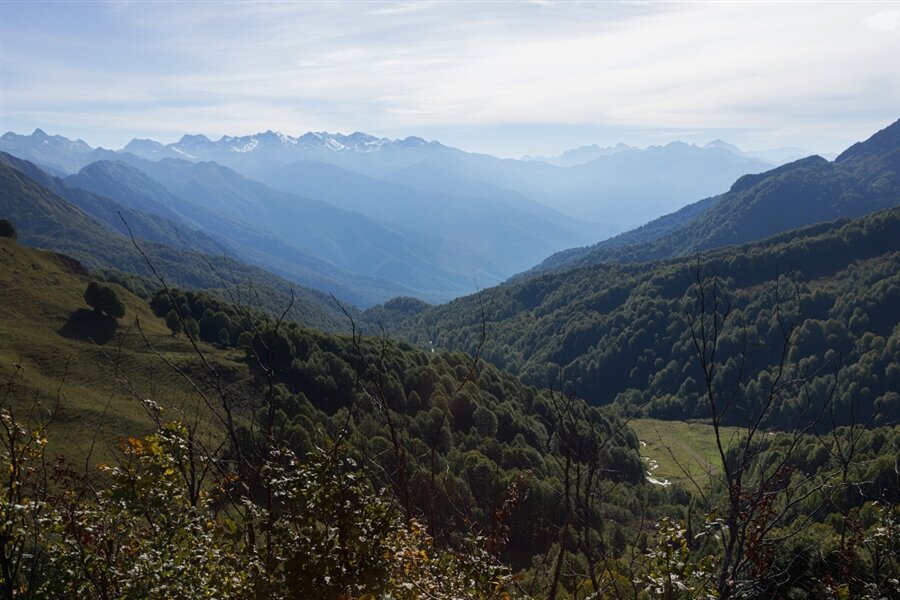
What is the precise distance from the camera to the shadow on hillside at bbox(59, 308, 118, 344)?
234 feet

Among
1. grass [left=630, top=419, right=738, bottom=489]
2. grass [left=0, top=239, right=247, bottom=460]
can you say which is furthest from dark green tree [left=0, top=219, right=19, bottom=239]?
grass [left=630, top=419, right=738, bottom=489]

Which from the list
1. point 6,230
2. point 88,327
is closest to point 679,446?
point 88,327

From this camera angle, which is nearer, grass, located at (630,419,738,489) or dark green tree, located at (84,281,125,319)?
dark green tree, located at (84,281,125,319)

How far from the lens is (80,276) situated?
9631 cm

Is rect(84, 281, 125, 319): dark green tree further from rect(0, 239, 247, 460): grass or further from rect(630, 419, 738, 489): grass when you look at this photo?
rect(630, 419, 738, 489): grass

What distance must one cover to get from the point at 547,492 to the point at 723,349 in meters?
146

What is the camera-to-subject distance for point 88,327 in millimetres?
74250

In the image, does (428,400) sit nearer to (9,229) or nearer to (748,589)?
(9,229)

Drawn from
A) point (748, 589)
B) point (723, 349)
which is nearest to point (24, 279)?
point (748, 589)

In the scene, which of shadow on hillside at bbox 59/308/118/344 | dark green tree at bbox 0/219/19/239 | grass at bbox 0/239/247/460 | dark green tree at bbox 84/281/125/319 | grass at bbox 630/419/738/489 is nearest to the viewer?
grass at bbox 0/239/247/460

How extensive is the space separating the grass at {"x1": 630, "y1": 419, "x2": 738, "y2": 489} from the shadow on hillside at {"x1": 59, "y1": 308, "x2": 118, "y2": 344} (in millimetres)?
100973

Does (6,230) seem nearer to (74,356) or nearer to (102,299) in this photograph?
(102,299)

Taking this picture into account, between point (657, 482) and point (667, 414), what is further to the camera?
point (667, 414)

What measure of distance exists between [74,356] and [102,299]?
48.3ft
